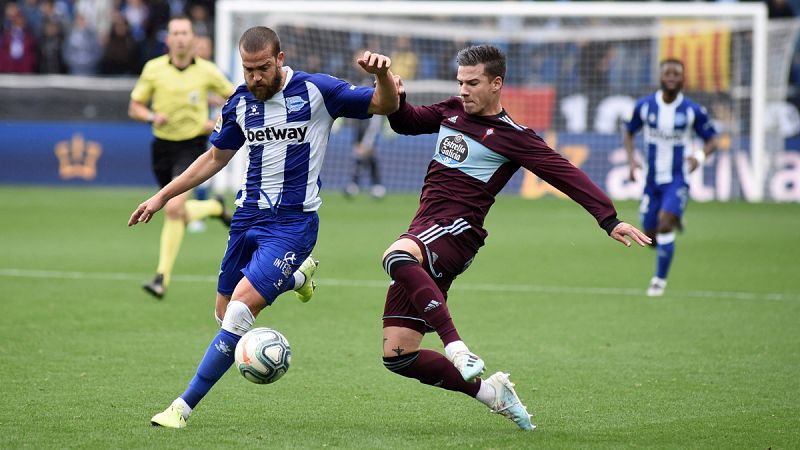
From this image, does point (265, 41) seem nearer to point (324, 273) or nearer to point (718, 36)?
point (324, 273)

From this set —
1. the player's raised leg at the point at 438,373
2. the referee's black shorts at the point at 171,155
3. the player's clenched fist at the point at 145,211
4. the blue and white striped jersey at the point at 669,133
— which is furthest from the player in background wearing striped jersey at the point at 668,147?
the player's clenched fist at the point at 145,211

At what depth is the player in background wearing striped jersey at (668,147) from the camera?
12.9m

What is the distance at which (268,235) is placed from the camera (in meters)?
6.52

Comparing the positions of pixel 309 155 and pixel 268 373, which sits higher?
pixel 309 155

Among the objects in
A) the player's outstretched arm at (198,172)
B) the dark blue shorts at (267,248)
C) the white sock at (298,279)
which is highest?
the player's outstretched arm at (198,172)

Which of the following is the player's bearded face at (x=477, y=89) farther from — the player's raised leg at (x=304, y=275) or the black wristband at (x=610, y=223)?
the player's raised leg at (x=304, y=275)

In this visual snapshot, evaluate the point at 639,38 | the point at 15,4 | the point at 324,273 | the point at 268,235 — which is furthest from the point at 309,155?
the point at 15,4

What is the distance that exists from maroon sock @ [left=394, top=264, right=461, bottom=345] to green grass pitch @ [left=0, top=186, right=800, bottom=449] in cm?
59

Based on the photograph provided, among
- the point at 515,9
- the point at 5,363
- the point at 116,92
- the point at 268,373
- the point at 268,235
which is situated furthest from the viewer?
the point at 116,92

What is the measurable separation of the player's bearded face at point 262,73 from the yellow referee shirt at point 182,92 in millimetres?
6511

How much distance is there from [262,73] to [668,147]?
7756mm

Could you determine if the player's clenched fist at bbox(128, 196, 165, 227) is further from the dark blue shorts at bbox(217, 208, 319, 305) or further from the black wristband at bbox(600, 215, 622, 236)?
the black wristband at bbox(600, 215, 622, 236)

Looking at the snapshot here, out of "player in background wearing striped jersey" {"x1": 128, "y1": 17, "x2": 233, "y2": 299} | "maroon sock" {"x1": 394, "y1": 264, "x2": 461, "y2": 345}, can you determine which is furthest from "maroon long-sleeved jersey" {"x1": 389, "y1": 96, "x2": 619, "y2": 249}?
"player in background wearing striped jersey" {"x1": 128, "y1": 17, "x2": 233, "y2": 299}

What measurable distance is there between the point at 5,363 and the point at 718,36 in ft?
59.6
